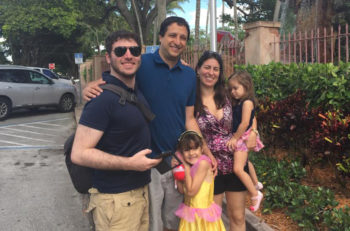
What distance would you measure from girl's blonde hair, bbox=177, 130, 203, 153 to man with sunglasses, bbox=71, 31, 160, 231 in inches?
16.1

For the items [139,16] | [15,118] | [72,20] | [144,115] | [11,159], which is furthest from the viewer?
[72,20]

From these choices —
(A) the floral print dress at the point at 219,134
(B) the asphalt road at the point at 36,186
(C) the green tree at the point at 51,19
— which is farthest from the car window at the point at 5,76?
(C) the green tree at the point at 51,19

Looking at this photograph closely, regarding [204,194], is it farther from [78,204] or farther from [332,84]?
[78,204]

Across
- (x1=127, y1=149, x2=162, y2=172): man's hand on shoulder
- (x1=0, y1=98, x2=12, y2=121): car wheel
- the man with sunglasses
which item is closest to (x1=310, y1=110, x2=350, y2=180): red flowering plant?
the man with sunglasses

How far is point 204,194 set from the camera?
2.60m

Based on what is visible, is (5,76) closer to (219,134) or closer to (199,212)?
(219,134)

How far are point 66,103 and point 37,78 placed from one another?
5.51ft

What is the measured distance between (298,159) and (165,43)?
2.97m

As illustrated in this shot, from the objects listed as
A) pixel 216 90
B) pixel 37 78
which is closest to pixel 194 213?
pixel 216 90

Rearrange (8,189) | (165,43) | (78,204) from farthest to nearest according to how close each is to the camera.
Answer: (8,189) < (78,204) < (165,43)

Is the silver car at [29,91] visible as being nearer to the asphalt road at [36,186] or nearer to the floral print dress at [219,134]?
the asphalt road at [36,186]

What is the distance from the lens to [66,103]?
14.5 meters

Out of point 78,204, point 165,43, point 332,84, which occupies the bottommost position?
point 78,204

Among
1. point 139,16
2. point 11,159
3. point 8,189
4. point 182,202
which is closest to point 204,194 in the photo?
point 182,202
